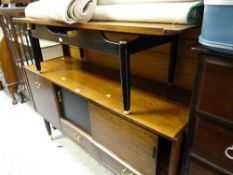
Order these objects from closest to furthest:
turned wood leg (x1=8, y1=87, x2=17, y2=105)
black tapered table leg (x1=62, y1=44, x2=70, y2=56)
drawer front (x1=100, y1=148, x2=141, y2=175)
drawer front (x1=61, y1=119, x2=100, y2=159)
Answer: drawer front (x1=100, y1=148, x2=141, y2=175) < drawer front (x1=61, y1=119, x2=100, y2=159) < black tapered table leg (x1=62, y1=44, x2=70, y2=56) < turned wood leg (x1=8, y1=87, x2=17, y2=105)

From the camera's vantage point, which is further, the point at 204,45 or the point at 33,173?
the point at 33,173

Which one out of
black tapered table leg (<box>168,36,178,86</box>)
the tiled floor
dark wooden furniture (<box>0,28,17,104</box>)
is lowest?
the tiled floor

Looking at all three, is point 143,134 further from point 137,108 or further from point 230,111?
point 230,111

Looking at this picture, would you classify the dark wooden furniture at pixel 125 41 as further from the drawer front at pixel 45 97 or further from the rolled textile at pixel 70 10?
the drawer front at pixel 45 97

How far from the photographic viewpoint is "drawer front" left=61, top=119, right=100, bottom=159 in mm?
1185

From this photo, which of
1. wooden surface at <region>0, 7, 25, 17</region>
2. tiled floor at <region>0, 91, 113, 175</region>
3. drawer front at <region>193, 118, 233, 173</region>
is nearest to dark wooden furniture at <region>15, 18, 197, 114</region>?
drawer front at <region>193, 118, 233, 173</region>

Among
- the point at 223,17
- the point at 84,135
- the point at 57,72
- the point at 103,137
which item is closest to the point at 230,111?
the point at 223,17

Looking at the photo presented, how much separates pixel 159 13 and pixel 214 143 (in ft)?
1.61

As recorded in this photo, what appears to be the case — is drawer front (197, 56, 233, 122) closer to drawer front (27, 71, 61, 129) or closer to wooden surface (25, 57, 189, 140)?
wooden surface (25, 57, 189, 140)

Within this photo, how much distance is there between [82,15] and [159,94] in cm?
54

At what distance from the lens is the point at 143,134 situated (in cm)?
80

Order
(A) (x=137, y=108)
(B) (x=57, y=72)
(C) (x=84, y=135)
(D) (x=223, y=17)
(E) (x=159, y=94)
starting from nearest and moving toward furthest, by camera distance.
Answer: (D) (x=223, y=17), (A) (x=137, y=108), (E) (x=159, y=94), (C) (x=84, y=135), (B) (x=57, y=72)

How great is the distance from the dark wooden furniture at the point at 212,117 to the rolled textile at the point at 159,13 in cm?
15

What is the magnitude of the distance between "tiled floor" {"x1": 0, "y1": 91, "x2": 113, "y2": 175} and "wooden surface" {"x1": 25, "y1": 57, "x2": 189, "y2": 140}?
660 millimetres
